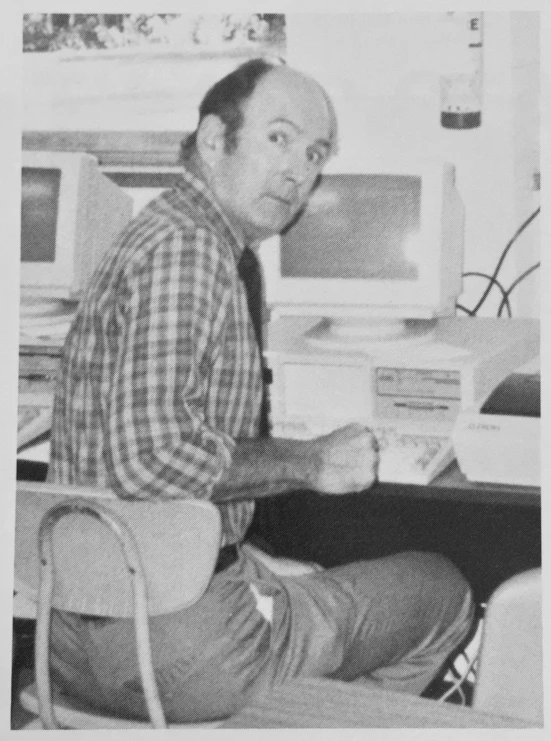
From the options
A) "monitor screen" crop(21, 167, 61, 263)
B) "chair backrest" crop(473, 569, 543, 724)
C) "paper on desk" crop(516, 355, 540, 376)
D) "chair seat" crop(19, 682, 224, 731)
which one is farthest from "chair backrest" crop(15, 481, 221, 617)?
"paper on desk" crop(516, 355, 540, 376)

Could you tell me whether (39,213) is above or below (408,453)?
above

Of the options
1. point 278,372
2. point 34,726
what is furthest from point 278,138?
point 34,726

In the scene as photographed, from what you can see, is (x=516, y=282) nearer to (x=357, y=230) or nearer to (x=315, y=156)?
(x=357, y=230)

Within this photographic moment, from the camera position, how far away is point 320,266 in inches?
74.7

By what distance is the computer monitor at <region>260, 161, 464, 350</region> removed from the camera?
1.84m

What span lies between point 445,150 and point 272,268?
43 cm

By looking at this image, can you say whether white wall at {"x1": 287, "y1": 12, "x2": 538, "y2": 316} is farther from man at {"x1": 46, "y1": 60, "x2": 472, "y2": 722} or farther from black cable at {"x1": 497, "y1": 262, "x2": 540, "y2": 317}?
man at {"x1": 46, "y1": 60, "x2": 472, "y2": 722}

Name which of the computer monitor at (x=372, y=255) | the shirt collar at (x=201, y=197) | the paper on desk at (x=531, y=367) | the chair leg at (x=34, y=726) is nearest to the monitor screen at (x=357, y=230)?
the computer monitor at (x=372, y=255)

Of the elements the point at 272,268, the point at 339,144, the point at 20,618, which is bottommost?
the point at 20,618

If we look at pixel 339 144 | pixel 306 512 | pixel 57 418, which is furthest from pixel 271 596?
pixel 339 144

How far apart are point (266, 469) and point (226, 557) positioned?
0.14m

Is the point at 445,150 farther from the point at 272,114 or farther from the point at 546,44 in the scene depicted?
the point at 272,114

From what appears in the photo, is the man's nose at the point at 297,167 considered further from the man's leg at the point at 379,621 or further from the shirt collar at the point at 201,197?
the man's leg at the point at 379,621

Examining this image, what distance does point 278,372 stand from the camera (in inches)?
73.0
